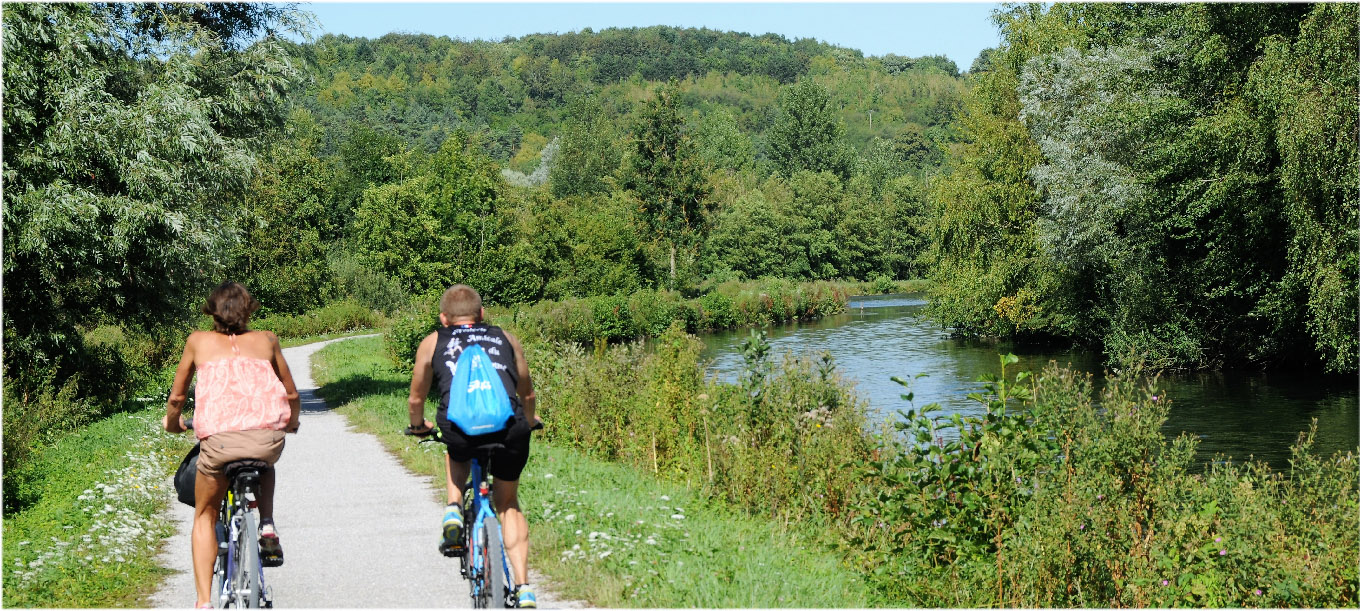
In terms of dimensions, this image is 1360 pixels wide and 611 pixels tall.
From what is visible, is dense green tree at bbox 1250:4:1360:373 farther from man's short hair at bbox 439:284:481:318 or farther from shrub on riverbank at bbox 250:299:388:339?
shrub on riverbank at bbox 250:299:388:339

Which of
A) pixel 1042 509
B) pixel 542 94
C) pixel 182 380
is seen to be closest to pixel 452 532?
pixel 182 380

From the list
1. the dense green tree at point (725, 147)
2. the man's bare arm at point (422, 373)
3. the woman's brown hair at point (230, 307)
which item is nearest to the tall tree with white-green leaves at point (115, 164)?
the woman's brown hair at point (230, 307)

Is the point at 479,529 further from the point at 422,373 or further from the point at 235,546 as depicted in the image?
the point at 235,546

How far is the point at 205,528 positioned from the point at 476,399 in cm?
156

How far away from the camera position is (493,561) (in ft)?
16.5

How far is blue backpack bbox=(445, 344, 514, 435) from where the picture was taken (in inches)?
198

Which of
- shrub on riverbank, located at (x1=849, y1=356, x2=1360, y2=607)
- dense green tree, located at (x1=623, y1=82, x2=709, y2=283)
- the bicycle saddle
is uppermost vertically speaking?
dense green tree, located at (x1=623, y1=82, x2=709, y2=283)

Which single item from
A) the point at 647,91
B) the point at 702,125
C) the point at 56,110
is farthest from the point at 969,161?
the point at 647,91

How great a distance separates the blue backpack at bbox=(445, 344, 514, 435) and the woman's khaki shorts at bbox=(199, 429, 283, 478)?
3.18 ft

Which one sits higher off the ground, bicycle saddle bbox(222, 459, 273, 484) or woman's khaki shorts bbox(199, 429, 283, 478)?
woman's khaki shorts bbox(199, 429, 283, 478)

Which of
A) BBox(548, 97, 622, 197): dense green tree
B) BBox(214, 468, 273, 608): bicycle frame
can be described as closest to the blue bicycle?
BBox(214, 468, 273, 608): bicycle frame

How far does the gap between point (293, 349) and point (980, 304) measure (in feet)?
75.0

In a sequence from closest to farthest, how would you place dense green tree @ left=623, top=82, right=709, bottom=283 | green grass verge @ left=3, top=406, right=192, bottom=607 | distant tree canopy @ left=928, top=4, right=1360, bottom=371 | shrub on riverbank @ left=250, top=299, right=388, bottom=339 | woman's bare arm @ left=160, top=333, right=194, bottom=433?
woman's bare arm @ left=160, top=333, right=194, bottom=433 → green grass verge @ left=3, top=406, right=192, bottom=607 → distant tree canopy @ left=928, top=4, right=1360, bottom=371 → shrub on riverbank @ left=250, top=299, right=388, bottom=339 → dense green tree @ left=623, top=82, right=709, bottom=283

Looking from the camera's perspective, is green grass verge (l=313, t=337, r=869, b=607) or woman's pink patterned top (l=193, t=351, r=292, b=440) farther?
green grass verge (l=313, t=337, r=869, b=607)
